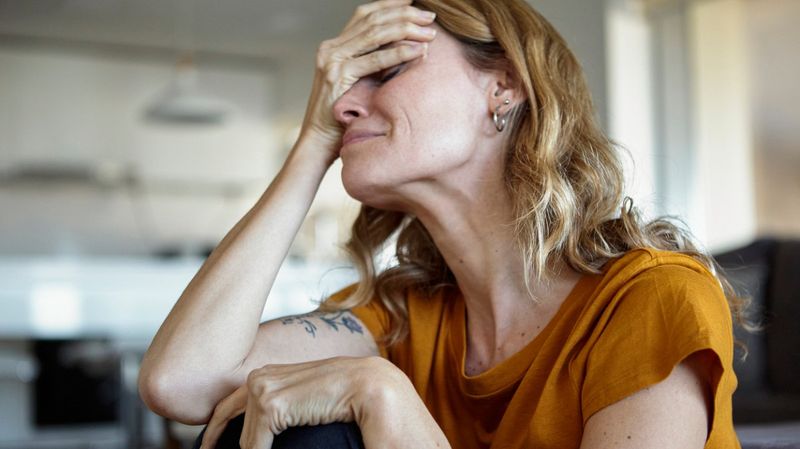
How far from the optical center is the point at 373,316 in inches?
62.0

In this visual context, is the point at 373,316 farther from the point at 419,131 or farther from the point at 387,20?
the point at 387,20

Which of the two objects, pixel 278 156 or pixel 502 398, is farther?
pixel 278 156

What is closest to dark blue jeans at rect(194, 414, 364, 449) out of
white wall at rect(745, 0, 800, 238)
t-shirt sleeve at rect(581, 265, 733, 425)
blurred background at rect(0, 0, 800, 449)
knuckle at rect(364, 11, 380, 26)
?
t-shirt sleeve at rect(581, 265, 733, 425)

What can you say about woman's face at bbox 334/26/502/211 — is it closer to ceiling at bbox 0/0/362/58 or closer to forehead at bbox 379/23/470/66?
forehead at bbox 379/23/470/66

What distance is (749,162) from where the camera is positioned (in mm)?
5324

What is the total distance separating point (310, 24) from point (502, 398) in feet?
19.7

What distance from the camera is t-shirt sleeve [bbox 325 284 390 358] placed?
1561 mm

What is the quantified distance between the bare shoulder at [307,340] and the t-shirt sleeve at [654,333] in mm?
466

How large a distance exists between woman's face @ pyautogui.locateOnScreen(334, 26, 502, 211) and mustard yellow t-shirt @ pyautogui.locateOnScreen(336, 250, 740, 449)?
0.83 ft

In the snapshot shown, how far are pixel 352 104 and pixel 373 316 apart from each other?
14.0 inches

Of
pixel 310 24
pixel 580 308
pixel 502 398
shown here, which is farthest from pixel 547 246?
pixel 310 24

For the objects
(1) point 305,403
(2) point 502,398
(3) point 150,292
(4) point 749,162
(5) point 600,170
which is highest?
(5) point 600,170

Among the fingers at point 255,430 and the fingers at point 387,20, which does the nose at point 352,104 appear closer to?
the fingers at point 387,20

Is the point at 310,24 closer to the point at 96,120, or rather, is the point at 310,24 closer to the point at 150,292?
the point at 96,120
